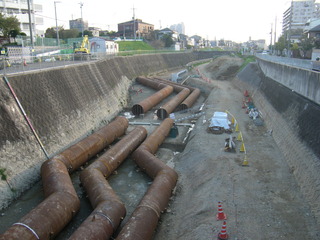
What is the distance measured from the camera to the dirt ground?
10172 mm

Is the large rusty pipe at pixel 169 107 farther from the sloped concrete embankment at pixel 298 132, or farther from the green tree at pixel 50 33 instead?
the green tree at pixel 50 33

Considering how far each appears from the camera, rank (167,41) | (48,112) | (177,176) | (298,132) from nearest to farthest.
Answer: (177,176) → (298,132) → (48,112) → (167,41)

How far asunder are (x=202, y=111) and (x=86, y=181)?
17420 millimetres

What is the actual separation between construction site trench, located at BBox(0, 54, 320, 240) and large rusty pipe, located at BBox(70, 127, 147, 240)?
46 millimetres

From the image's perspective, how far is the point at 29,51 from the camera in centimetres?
3522

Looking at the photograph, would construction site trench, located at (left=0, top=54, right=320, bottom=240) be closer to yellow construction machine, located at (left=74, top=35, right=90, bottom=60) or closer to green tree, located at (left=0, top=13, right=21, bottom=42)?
yellow construction machine, located at (left=74, top=35, right=90, bottom=60)

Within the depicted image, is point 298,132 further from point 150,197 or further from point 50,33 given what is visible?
point 50,33

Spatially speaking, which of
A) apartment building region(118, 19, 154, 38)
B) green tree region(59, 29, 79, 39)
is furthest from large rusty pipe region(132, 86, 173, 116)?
apartment building region(118, 19, 154, 38)

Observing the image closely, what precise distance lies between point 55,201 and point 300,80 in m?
17.6

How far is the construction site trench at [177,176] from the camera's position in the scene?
33.6 ft

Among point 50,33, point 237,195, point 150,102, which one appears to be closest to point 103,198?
point 237,195

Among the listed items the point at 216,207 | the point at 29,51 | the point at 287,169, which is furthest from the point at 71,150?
the point at 29,51

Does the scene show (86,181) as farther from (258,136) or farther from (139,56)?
(139,56)

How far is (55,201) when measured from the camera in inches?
427
